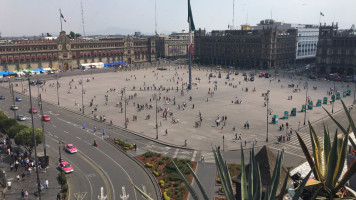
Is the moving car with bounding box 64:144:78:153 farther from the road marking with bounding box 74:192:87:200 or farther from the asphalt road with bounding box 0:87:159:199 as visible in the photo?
the road marking with bounding box 74:192:87:200

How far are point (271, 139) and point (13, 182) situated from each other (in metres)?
→ 39.1

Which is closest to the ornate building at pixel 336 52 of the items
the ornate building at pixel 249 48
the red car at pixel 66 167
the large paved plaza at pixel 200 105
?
the large paved plaza at pixel 200 105

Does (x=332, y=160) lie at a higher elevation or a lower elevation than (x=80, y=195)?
higher

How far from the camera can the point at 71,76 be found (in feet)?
435

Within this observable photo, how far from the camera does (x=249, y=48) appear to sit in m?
157

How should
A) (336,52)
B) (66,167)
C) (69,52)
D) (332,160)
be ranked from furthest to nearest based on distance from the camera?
1. (69,52)
2. (336,52)
3. (66,167)
4. (332,160)

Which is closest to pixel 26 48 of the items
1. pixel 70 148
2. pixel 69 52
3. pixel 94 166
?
pixel 69 52

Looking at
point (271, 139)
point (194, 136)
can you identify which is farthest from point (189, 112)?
point (271, 139)

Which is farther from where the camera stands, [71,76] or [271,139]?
[71,76]

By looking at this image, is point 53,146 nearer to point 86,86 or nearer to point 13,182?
point 13,182

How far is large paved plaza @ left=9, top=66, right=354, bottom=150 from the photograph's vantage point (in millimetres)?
54062

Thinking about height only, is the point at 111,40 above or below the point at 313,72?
above

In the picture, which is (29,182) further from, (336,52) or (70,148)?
(336,52)

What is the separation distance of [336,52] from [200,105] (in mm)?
76580
